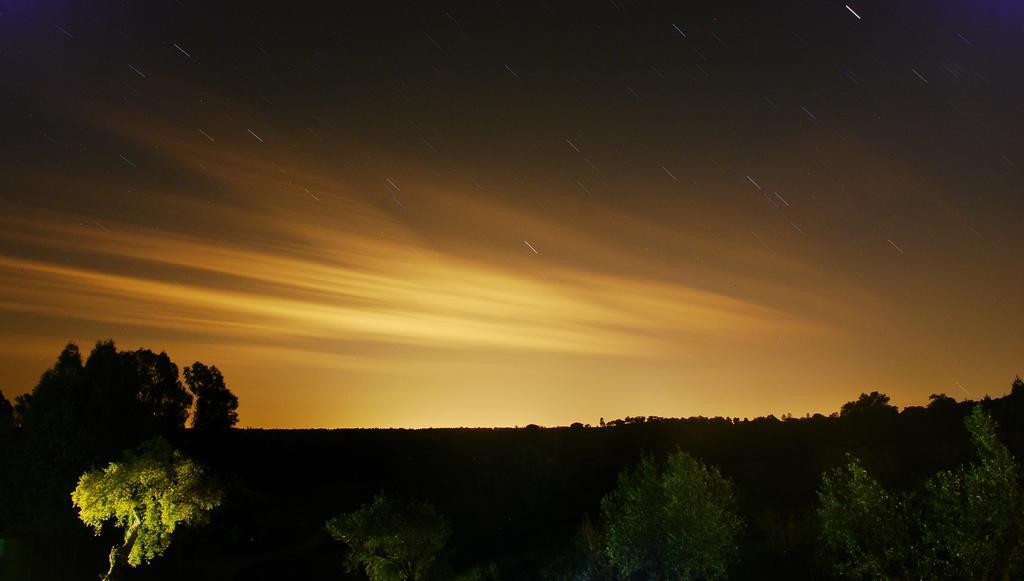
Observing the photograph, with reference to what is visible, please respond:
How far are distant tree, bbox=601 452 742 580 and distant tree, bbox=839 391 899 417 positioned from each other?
7204cm

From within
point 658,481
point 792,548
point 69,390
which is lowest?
point 792,548

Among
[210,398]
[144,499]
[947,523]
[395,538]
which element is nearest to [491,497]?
[210,398]

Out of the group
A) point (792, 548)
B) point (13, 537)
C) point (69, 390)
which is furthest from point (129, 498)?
point (792, 548)

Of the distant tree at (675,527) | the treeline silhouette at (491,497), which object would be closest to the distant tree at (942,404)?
the treeline silhouette at (491,497)

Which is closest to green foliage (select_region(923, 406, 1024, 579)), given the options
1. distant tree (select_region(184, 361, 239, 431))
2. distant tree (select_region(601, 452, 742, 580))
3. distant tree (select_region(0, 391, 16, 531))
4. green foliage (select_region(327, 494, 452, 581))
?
distant tree (select_region(601, 452, 742, 580))

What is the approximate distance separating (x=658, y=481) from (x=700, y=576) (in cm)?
466

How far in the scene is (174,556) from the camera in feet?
183

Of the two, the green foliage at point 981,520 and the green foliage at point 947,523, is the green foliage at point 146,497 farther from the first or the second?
the green foliage at point 981,520

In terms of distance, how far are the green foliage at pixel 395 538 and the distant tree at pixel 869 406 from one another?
255 ft

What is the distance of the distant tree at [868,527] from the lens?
19609 millimetres

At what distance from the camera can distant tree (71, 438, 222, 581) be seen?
34.5 m

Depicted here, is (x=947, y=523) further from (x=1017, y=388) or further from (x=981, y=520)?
(x=1017, y=388)

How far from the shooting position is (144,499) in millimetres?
34688

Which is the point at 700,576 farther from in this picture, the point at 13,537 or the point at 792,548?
the point at 13,537
